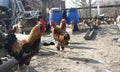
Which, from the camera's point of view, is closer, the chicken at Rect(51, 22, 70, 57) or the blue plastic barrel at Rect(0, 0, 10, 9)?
the chicken at Rect(51, 22, 70, 57)

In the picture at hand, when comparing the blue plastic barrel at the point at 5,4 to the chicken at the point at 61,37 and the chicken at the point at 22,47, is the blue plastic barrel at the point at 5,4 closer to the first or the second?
the chicken at the point at 61,37

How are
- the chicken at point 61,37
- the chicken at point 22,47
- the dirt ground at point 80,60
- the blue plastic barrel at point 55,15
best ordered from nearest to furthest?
the chicken at point 22,47, the dirt ground at point 80,60, the chicken at point 61,37, the blue plastic barrel at point 55,15

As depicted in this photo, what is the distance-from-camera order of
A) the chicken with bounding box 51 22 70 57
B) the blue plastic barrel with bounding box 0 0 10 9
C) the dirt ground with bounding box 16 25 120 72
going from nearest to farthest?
the dirt ground with bounding box 16 25 120 72
the chicken with bounding box 51 22 70 57
the blue plastic barrel with bounding box 0 0 10 9

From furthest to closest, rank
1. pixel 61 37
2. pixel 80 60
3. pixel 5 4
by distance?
pixel 5 4 < pixel 61 37 < pixel 80 60

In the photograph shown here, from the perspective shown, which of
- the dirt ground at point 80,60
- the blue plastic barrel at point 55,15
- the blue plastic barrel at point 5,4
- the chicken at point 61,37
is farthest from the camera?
the blue plastic barrel at point 55,15

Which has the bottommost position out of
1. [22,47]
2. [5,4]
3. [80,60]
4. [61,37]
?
[80,60]

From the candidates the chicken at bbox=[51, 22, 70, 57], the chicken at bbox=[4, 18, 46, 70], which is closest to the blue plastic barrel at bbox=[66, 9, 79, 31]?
the chicken at bbox=[51, 22, 70, 57]

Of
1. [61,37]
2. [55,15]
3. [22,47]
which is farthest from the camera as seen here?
[55,15]

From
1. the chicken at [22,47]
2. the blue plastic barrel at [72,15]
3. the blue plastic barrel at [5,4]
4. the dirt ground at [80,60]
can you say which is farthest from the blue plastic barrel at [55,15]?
the chicken at [22,47]

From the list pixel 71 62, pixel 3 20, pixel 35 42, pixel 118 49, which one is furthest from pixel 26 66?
pixel 3 20

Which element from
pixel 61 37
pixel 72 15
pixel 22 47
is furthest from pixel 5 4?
pixel 22 47

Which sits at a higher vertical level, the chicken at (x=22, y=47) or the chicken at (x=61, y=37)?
the chicken at (x=22, y=47)

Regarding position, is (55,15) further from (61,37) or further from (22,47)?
(22,47)

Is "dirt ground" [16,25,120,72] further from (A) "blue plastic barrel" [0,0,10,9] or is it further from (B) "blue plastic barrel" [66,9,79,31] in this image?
(B) "blue plastic barrel" [66,9,79,31]
